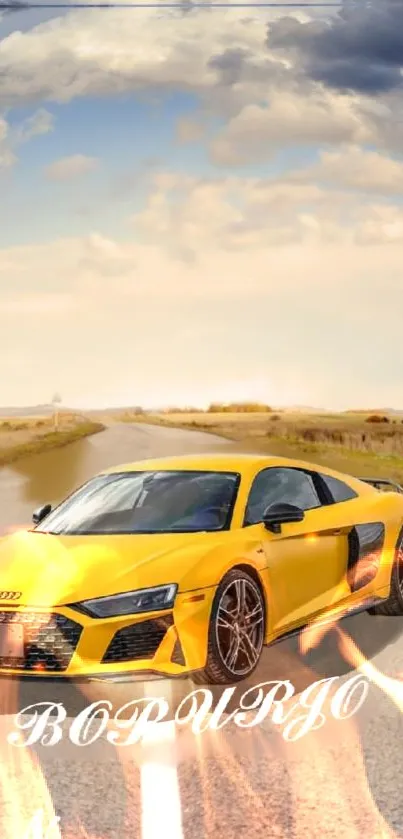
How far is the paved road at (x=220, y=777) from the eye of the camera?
180 inches

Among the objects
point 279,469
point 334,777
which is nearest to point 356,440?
point 279,469

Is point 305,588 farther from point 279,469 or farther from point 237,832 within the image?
point 237,832

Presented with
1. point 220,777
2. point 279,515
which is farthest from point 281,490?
point 220,777

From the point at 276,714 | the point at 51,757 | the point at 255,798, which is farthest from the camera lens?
the point at 276,714

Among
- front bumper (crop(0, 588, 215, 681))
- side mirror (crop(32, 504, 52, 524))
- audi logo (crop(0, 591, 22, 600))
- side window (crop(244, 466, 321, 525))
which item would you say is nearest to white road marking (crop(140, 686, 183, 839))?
front bumper (crop(0, 588, 215, 681))

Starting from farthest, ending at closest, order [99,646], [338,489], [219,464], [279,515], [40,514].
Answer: [338,489], [40,514], [219,464], [279,515], [99,646]

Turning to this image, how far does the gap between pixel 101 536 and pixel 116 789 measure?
2.48m

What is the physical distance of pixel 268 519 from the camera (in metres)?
→ 7.42

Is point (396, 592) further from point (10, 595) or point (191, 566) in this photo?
point (10, 595)

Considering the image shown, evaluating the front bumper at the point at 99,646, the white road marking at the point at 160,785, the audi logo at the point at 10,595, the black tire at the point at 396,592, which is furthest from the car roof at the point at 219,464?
the white road marking at the point at 160,785

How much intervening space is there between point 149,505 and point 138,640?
1.87 metres

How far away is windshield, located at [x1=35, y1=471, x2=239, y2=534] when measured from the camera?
762 cm

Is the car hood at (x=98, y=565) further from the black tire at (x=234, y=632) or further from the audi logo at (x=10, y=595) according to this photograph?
the black tire at (x=234, y=632)

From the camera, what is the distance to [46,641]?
6285mm
